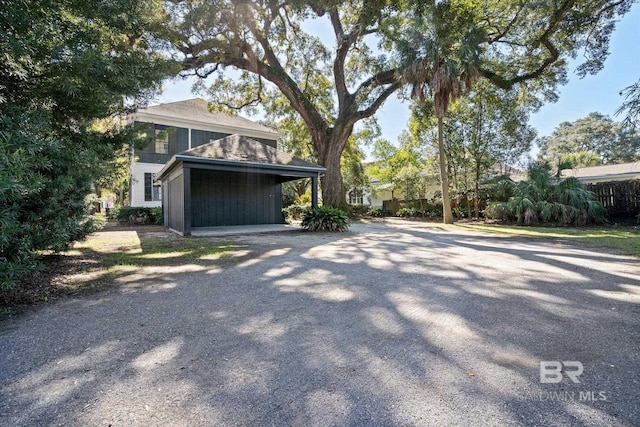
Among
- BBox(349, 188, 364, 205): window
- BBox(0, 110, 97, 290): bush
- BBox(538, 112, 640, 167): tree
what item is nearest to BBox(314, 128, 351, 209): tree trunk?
BBox(349, 188, 364, 205): window

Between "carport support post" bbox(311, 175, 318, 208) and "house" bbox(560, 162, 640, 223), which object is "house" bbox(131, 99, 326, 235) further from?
"house" bbox(560, 162, 640, 223)

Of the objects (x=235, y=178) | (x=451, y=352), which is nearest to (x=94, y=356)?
(x=451, y=352)

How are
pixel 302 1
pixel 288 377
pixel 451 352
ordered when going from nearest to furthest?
pixel 288 377, pixel 451 352, pixel 302 1

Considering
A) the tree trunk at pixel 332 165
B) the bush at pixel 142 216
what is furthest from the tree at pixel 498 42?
the bush at pixel 142 216

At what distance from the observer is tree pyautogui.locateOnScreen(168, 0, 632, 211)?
11427 millimetres

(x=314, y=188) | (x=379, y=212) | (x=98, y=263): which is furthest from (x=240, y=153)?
(x=379, y=212)

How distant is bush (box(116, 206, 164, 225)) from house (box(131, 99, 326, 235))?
3.61 feet

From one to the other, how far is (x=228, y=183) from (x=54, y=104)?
8.55 metres

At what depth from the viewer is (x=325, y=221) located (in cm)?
1102

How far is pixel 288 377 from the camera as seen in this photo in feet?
6.56

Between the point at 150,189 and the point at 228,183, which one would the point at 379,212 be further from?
the point at 150,189

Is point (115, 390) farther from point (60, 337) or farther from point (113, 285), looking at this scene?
point (113, 285)

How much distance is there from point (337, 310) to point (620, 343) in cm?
230

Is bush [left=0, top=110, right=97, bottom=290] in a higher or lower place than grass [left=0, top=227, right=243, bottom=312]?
higher
